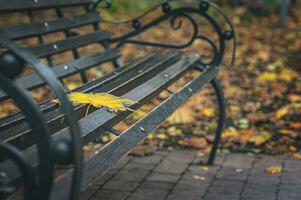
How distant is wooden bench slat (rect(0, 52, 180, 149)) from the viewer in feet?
6.18

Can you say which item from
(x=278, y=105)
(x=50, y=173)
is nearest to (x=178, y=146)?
(x=278, y=105)

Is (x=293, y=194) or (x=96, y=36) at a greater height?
(x=96, y=36)

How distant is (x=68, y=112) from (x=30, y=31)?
161 centimetres

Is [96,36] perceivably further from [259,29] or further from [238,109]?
[259,29]

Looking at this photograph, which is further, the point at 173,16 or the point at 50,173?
the point at 173,16

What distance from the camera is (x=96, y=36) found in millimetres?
3582

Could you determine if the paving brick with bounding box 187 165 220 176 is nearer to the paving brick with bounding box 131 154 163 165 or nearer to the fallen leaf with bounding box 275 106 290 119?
the paving brick with bounding box 131 154 163 165

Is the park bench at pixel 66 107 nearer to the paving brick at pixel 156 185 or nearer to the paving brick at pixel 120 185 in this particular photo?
the paving brick at pixel 156 185

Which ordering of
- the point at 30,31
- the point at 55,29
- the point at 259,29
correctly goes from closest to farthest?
the point at 30,31, the point at 55,29, the point at 259,29

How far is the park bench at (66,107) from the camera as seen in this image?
4.94 feet

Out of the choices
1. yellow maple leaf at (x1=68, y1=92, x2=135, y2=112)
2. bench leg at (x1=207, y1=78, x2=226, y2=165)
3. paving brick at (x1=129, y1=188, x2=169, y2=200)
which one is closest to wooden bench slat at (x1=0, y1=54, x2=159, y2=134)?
yellow maple leaf at (x1=68, y1=92, x2=135, y2=112)

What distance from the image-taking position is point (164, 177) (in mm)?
3354

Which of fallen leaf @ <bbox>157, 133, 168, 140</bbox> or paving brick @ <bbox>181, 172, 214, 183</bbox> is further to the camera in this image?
fallen leaf @ <bbox>157, 133, 168, 140</bbox>

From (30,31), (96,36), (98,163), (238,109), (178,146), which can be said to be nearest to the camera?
(98,163)
